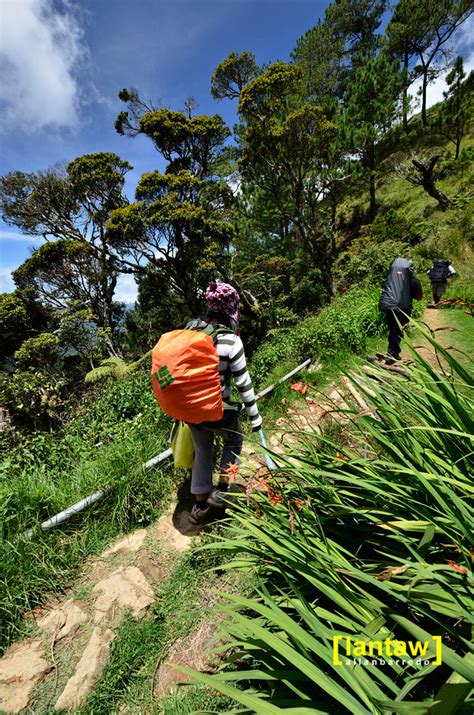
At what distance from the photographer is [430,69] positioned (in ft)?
68.5

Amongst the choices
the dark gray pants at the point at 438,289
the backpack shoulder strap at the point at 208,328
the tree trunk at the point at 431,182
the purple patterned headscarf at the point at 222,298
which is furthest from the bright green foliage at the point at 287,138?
the backpack shoulder strap at the point at 208,328

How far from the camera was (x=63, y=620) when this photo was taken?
1777mm

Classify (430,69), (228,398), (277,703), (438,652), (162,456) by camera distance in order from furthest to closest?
(430,69) → (162,456) → (228,398) → (277,703) → (438,652)

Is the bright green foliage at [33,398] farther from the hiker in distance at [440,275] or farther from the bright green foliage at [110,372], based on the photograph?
the hiker in distance at [440,275]

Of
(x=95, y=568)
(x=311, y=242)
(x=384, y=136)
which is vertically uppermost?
(x=384, y=136)

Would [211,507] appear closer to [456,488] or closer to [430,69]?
[456,488]

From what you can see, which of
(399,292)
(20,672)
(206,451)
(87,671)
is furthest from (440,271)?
(20,672)

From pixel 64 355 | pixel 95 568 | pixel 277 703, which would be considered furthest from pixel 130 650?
pixel 64 355

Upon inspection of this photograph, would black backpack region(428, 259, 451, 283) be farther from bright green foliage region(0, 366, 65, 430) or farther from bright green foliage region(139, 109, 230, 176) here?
bright green foliage region(139, 109, 230, 176)

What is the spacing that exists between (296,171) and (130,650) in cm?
1505

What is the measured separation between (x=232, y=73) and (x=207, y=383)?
1659 cm

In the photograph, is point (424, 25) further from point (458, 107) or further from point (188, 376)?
point (188, 376)

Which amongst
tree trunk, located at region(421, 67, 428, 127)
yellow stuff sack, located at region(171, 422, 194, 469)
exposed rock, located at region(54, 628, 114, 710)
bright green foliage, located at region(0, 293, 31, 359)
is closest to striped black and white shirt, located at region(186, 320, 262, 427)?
yellow stuff sack, located at region(171, 422, 194, 469)

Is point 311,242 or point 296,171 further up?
point 296,171
